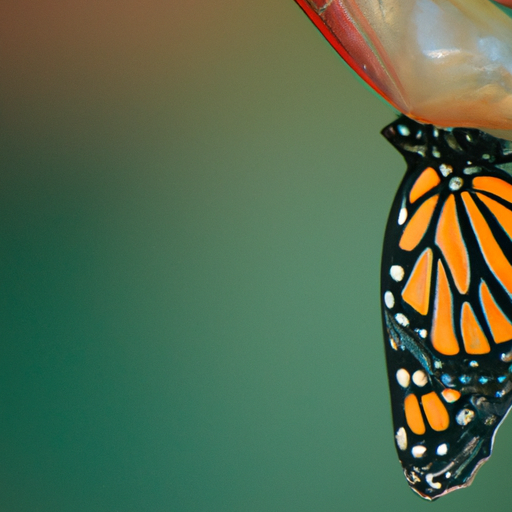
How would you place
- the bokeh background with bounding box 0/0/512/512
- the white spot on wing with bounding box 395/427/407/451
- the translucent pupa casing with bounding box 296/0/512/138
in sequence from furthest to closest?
the white spot on wing with bounding box 395/427/407/451, the bokeh background with bounding box 0/0/512/512, the translucent pupa casing with bounding box 296/0/512/138

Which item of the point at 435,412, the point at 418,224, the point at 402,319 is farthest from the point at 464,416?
the point at 418,224

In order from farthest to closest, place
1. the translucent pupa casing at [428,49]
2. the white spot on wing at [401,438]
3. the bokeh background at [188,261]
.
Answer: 1. the white spot on wing at [401,438]
2. the bokeh background at [188,261]
3. the translucent pupa casing at [428,49]

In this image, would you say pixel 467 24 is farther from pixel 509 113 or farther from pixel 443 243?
pixel 443 243

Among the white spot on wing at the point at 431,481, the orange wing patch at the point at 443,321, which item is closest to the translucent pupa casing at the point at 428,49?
the orange wing patch at the point at 443,321

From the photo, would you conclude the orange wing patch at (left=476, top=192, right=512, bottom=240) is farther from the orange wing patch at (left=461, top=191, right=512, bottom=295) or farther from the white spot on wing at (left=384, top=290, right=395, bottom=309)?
the white spot on wing at (left=384, top=290, right=395, bottom=309)

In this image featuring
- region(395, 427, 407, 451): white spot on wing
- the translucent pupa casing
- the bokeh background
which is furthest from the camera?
region(395, 427, 407, 451): white spot on wing

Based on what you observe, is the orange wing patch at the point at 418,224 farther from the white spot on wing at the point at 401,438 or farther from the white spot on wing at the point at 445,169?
the white spot on wing at the point at 401,438

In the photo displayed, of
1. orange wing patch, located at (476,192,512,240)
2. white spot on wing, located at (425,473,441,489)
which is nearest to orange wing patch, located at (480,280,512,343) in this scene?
orange wing patch, located at (476,192,512,240)

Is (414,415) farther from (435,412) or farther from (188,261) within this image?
(188,261)
